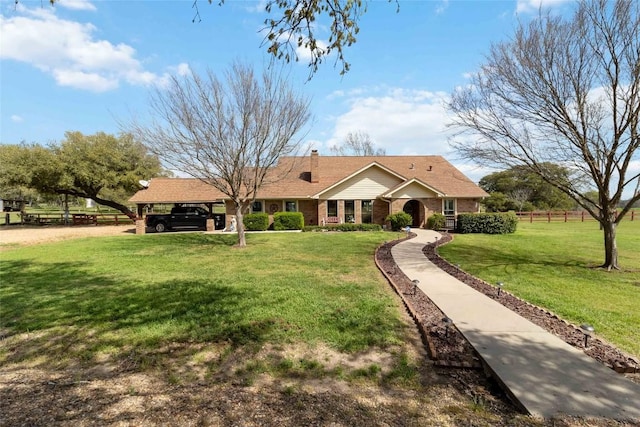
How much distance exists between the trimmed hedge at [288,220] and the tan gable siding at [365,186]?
2.59 m

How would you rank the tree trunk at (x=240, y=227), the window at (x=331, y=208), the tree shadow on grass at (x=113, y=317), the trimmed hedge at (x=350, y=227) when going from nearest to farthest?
the tree shadow on grass at (x=113, y=317), the tree trunk at (x=240, y=227), the trimmed hedge at (x=350, y=227), the window at (x=331, y=208)

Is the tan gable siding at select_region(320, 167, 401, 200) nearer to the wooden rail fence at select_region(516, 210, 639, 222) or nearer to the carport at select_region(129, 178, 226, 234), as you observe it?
the carport at select_region(129, 178, 226, 234)

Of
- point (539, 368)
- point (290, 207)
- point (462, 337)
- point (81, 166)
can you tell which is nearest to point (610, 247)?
point (462, 337)

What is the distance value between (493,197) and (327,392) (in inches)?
1731

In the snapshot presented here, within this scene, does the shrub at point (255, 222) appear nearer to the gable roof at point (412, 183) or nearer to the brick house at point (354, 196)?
the brick house at point (354, 196)

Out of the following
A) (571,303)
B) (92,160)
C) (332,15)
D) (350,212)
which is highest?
(92,160)

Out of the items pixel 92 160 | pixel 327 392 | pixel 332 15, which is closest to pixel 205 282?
pixel 327 392

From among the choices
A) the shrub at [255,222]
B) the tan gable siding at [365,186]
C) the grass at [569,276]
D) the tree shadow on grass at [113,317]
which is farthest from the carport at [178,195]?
the grass at [569,276]

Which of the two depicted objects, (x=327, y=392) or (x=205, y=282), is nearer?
(x=327, y=392)

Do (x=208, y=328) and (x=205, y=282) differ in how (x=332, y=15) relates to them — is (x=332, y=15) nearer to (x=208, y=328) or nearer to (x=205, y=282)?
(x=208, y=328)

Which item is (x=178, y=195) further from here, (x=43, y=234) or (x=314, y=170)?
(x=314, y=170)

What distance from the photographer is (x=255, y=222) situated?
2280 centimetres

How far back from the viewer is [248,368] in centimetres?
396

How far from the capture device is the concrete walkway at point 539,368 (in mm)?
3164
